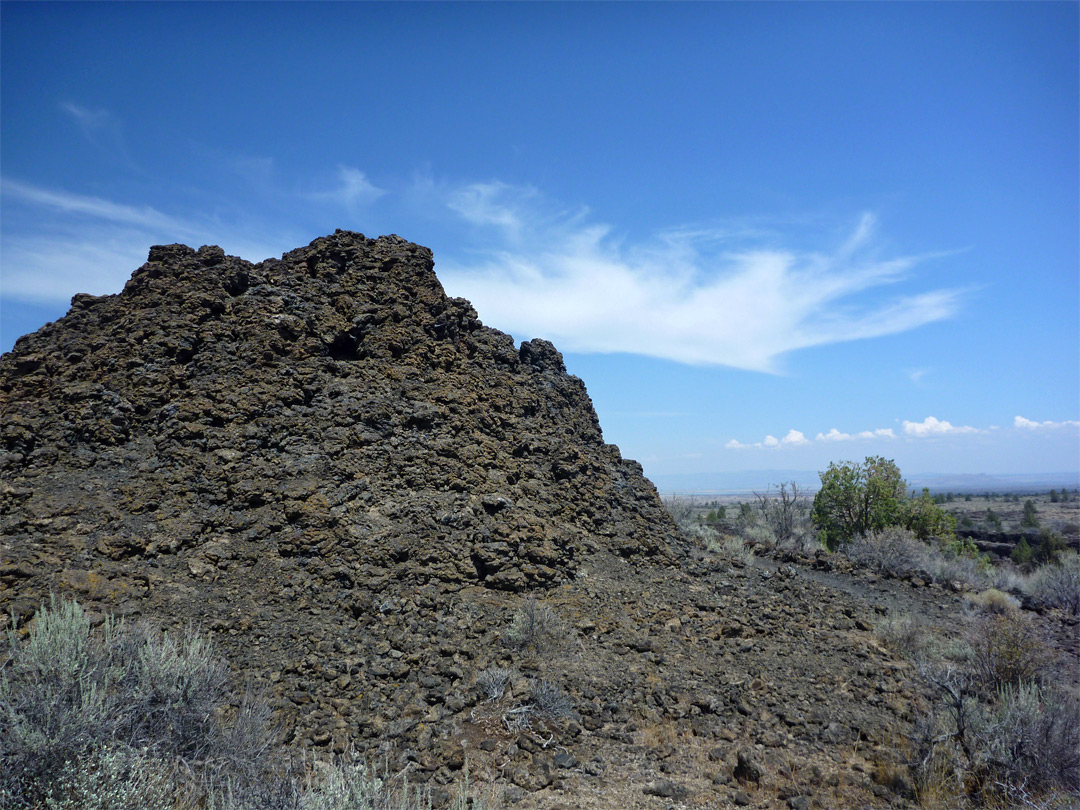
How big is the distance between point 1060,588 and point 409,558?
1487 centimetres

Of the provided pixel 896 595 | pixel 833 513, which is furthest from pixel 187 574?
pixel 833 513

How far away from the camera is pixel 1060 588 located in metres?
12.7

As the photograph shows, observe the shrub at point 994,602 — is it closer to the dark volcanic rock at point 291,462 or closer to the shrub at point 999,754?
the shrub at point 999,754

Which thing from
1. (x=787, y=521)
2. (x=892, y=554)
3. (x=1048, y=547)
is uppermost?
(x=787, y=521)

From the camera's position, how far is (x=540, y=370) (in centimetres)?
1248

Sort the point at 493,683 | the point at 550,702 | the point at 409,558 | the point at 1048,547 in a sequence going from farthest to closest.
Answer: the point at 1048,547
the point at 409,558
the point at 493,683
the point at 550,702

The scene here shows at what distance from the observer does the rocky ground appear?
18.0 ft

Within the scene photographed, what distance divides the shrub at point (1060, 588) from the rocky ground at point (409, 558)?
132 cm

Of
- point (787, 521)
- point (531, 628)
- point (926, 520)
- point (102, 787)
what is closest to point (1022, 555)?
point (926, 520)

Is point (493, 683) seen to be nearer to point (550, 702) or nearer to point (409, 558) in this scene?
point (550, 702)

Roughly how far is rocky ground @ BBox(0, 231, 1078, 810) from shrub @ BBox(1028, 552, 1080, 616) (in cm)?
132

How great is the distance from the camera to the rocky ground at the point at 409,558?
5488mm

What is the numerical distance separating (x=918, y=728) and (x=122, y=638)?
8.01m

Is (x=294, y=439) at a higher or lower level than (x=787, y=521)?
higher
